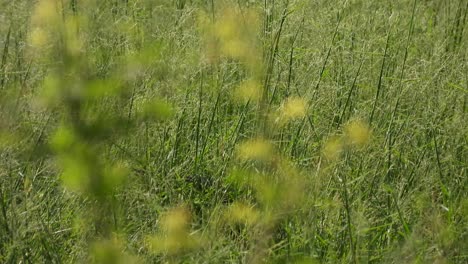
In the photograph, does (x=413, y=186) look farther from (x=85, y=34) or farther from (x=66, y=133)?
(x=85, y=34)

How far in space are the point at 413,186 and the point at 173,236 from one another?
2.23ft

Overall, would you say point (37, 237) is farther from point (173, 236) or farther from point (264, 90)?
point (264, 90)

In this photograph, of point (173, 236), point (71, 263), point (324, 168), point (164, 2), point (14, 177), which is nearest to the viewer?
point (173, 236)

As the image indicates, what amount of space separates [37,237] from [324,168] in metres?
0.65

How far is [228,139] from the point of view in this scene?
199cm

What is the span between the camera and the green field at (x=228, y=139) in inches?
59.5

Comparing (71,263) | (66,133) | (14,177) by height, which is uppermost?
(66,133)

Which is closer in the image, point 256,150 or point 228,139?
point 256,150

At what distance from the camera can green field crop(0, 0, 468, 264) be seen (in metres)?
1.51

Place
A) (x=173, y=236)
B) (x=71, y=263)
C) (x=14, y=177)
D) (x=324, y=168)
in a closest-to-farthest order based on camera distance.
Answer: (x=173, y=236) → (x=71, y=263) → (x=14, y=177) → (x=324, y=168)

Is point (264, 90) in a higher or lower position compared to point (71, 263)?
higher

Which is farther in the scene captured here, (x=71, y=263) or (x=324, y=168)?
(x=324, y=168)

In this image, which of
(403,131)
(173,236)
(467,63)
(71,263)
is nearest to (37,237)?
(71,263)

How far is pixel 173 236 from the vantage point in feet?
4.55
